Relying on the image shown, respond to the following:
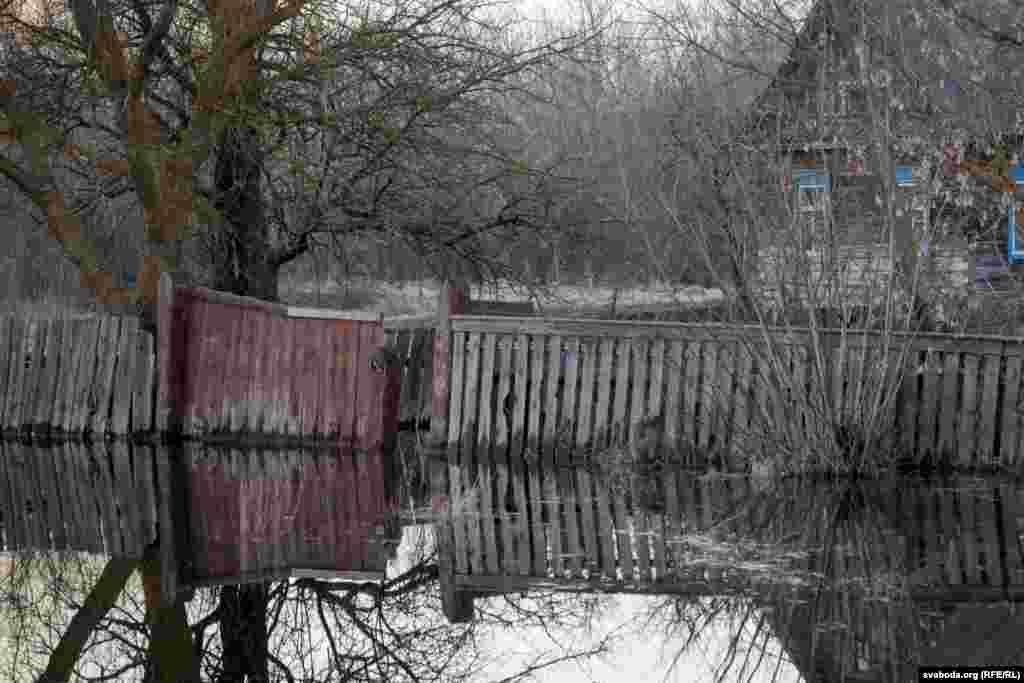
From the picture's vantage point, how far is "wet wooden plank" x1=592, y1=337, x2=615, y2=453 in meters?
13.6

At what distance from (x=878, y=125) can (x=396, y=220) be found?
6.96 m

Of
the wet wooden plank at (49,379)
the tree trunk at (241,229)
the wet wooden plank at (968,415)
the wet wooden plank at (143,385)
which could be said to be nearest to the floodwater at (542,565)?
the wet wooden plank at (968,415)

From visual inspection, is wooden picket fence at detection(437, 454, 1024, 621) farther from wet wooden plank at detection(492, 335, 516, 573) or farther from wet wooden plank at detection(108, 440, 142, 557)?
wet wooden plank at detection(108, 440, 142, 557)

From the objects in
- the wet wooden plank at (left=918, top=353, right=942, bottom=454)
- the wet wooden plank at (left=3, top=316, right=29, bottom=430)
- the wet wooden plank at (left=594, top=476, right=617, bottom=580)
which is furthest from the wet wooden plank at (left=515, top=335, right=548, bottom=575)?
the wet wooden plank at (left=3, top=316, right=29, bottom=430)

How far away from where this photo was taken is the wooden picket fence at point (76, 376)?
626 inches

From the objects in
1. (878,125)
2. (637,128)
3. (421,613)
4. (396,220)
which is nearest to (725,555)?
(421,613)

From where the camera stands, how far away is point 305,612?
305 inches

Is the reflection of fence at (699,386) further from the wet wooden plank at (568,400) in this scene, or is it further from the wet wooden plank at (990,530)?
the wet wooden plank at (990,530)

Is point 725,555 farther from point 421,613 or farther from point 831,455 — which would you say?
point 831,455

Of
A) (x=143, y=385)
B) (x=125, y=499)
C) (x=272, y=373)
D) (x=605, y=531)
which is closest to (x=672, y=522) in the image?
(x=605, y=531)

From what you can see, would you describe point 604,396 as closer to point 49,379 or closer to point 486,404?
point 486,404

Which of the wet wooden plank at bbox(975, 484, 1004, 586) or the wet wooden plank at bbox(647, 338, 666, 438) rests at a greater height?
the wet wooden plank at bbox(647, 338, 666, 438)

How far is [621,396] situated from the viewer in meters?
13.6

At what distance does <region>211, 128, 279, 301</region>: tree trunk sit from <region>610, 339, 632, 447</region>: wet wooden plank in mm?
5673
